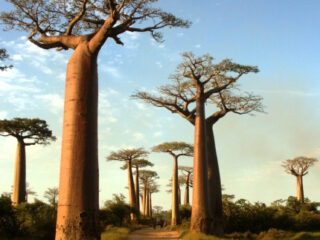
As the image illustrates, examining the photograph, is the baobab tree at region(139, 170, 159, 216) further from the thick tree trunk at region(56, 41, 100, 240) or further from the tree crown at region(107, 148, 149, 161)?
the thick tree trunk at region(56, 41, 100, 240)

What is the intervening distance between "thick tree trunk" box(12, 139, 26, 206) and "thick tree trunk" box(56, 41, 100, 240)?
43.5 feet

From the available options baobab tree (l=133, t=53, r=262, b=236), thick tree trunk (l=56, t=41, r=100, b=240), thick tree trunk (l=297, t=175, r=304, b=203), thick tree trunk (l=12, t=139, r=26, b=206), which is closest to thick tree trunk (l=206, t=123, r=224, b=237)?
baobab tree (l=133, t=53, r=262, b=236)

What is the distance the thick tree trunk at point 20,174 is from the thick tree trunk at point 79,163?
43.5ft

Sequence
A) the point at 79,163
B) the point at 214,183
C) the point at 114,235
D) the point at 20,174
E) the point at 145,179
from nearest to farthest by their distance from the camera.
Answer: the point at 79,163
the point at 114,235
the point at 214,183
the point at 20,174
the point at 145,179

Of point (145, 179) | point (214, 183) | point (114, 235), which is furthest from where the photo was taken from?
point (145, 179)

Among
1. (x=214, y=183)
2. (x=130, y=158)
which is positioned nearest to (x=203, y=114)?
(x=214, y=183)

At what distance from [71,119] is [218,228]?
9.37 metres

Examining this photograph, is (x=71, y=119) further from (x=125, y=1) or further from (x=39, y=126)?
(x=39, y=126)

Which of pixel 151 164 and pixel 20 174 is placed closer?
pixel 20 174

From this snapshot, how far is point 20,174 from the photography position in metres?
18.3

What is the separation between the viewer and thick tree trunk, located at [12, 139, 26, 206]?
17.8m

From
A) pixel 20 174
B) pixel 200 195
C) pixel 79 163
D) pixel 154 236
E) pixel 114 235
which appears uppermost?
pixel 20 174

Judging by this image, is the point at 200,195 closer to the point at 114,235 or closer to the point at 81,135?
the point at 114,235

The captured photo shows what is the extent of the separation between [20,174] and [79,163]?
14.0 meters
